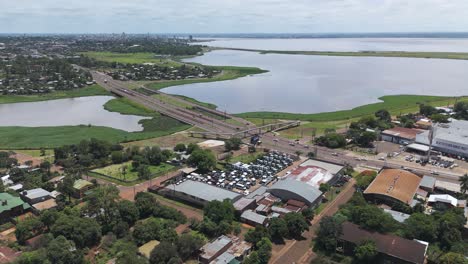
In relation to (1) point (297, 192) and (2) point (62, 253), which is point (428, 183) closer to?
(1) point (297, 192)

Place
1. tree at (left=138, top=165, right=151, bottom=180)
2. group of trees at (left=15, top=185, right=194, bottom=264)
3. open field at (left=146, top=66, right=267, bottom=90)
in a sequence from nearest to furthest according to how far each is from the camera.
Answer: group of trees at (left=15, top=185, right=194, bottom=264) < tree at (left=138, top=165, right=151, bottom=180) < open field at (left=146, top=66, right=267, bottom=90)

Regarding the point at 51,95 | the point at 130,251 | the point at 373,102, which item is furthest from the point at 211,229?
the point at 51,95

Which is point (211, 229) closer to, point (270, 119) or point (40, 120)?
point (270, 119)

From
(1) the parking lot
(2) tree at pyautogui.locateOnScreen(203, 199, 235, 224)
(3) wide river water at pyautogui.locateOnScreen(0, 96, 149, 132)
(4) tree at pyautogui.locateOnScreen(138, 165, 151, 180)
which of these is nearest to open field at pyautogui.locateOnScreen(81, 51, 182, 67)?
(3) wide river water at pyautogui.locateOnScreen(0, 96, 149, 132)

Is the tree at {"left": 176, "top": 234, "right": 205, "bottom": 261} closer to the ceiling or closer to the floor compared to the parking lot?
closer to the ceiling

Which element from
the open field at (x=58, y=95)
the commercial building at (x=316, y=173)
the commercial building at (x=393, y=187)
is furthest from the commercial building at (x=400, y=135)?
the open field at (x=58, y=95)

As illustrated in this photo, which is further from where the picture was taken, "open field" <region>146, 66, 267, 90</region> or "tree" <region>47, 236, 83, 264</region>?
"open field" <region>146, 66, 267, 90</region>

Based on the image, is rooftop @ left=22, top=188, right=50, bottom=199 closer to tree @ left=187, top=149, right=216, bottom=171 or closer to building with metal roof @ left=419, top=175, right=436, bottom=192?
tree @ left=187, top=149, right=216, bottom=171
